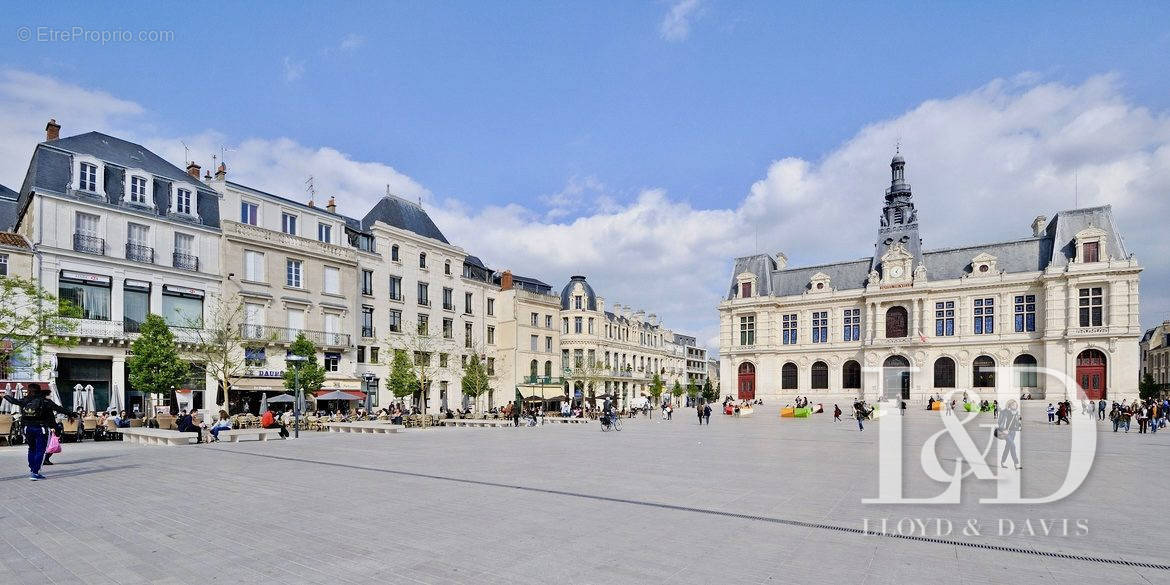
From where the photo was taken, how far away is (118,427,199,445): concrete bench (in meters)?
19.5

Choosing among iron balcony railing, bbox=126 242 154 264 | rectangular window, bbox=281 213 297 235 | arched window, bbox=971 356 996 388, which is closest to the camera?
iron balcony railing, bbox=126 242 154 264

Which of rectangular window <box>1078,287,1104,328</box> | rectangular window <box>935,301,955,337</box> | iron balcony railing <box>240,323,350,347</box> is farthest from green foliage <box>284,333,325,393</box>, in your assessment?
rectangular window <box>1078,287,1104,328</box>

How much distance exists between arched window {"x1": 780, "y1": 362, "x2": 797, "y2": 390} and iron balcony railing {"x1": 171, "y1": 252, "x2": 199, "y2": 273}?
53.9 m

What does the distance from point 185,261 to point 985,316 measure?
61.9 metres

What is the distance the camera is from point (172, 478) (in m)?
11.9

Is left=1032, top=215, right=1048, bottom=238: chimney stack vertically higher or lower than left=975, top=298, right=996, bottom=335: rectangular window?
higher

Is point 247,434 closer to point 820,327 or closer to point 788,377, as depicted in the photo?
point 788,377

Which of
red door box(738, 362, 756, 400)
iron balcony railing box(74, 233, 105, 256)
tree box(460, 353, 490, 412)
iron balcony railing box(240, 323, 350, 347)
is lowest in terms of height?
red door box(738, 362, 756, 400)

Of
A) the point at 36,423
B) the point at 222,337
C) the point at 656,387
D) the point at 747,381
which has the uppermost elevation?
the point at 222,337

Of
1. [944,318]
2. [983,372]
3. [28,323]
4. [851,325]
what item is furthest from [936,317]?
[28,323]

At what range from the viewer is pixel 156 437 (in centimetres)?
1994

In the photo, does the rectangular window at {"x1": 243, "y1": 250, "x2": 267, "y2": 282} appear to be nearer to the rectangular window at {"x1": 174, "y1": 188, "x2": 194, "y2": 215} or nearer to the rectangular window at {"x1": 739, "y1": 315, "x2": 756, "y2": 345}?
the rectangular window at {"x1": 174, "y1": 188, "x2": 194, "y2": 215}

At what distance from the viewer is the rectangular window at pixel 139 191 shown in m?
31.8

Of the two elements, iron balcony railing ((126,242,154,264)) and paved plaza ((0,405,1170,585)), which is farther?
iron balcony railing ((126,242,154,264))
